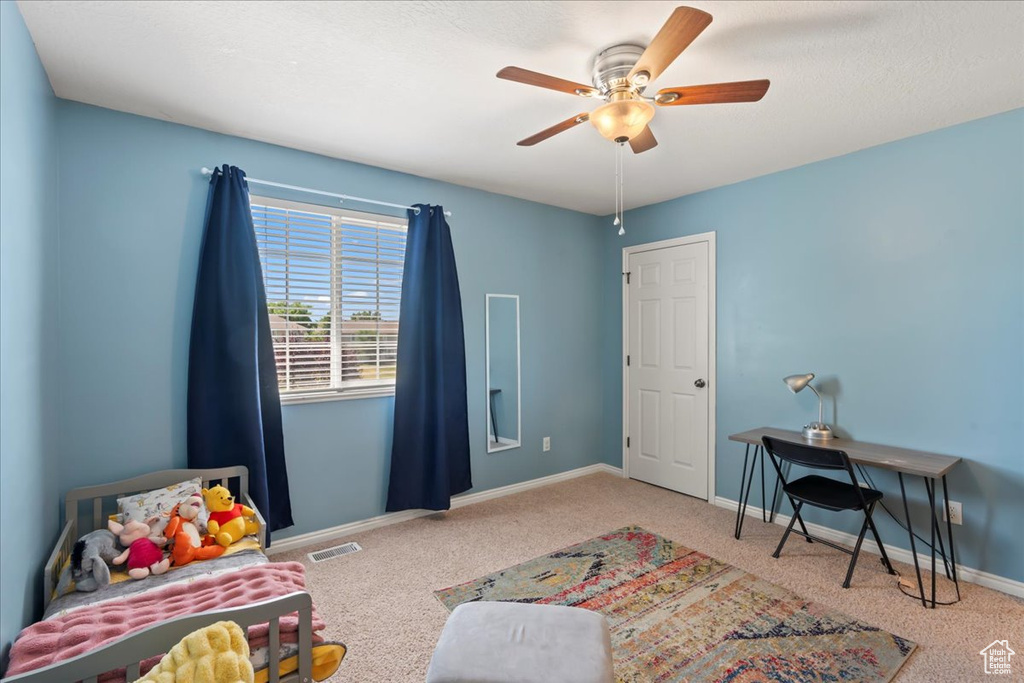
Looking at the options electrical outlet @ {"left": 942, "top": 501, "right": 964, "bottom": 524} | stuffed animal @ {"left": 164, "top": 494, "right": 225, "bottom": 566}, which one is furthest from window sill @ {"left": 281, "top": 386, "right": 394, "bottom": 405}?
electrical outlet @ {"left": 942, "top": 501, "right": 964, "bottom": 524}

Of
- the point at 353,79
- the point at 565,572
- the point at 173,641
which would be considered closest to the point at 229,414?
the point at 173,641

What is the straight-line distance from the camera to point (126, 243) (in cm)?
238

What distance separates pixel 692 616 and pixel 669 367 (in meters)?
2.14

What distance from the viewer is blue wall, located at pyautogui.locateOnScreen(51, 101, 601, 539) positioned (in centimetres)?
226

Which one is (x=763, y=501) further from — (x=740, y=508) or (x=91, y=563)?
(x=91, y=563)

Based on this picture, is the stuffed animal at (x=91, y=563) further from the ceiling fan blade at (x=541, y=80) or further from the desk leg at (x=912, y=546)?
the desk leg at (x=912, y=546)

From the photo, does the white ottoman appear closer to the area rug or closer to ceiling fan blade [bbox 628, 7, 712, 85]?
the area rug

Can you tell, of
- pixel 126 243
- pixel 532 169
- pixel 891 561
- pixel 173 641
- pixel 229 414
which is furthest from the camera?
pixel 532 169

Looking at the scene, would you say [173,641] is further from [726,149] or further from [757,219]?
[757,219]

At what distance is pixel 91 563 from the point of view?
182cm

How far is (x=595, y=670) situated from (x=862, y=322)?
2731mm

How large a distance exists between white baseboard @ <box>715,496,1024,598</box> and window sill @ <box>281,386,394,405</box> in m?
2.73

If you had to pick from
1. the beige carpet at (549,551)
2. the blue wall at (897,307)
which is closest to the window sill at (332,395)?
the beige carpet at (549,551)

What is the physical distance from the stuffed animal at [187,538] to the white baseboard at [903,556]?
338 centimetres
